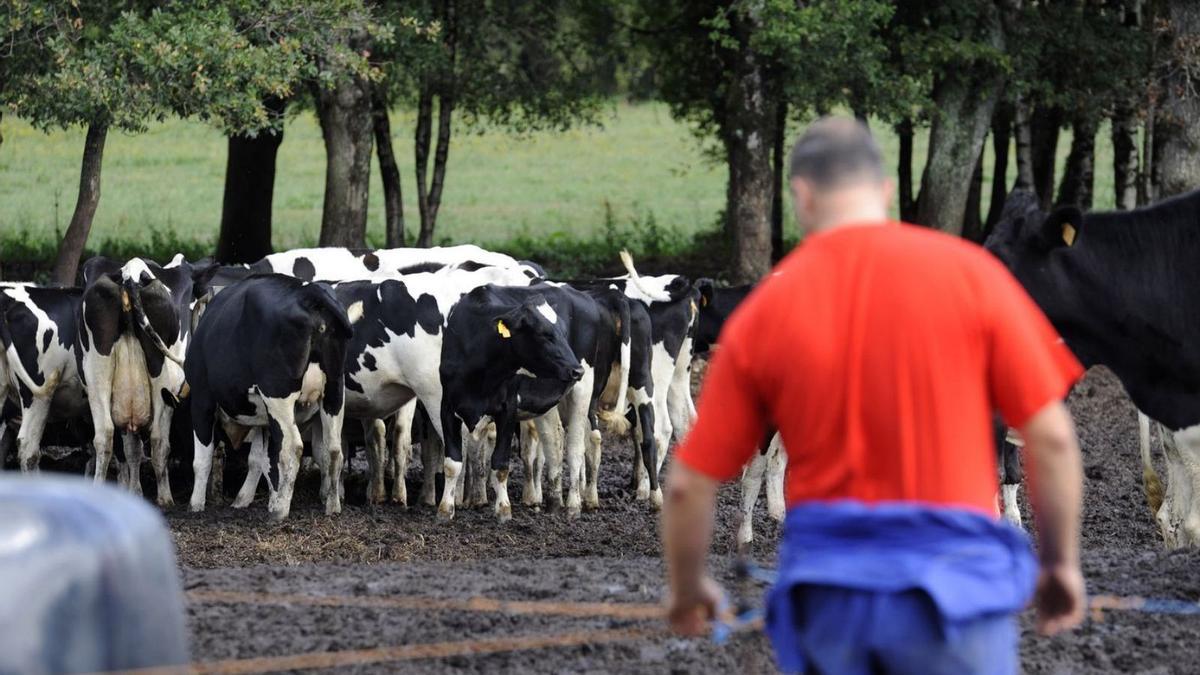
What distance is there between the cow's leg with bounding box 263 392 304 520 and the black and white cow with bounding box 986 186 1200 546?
621 cm

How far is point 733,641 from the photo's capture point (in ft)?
24.9

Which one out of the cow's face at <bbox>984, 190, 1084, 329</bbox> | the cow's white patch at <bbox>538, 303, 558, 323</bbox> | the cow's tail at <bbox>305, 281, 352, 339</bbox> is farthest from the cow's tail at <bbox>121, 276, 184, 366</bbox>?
the cow's face at <bbox>984, 190, 1084, 329</bbox>

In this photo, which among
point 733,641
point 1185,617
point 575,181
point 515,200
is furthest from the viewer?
point 575,181

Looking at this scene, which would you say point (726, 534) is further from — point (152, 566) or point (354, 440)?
point (152, 566)

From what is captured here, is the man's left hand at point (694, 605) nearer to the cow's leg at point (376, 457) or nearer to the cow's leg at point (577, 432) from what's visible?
the cow's leg at point (577, 432)

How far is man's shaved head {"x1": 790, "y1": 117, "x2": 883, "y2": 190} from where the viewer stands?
421 cm

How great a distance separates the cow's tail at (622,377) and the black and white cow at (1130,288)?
5314mm

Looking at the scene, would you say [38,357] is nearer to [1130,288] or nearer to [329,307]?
[329,307]

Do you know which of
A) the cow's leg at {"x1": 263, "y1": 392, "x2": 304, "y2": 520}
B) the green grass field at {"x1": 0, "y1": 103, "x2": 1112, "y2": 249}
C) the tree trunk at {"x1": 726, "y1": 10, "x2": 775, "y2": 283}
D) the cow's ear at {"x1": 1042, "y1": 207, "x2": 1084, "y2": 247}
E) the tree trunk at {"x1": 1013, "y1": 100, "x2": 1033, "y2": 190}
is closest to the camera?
the cow's ear at {"x1": 1042, "y1": 207, "x2": 1084, "y2": 247}

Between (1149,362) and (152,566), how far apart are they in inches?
260

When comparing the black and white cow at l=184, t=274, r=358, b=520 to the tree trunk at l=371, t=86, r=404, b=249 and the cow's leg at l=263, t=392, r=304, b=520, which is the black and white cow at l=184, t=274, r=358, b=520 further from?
the tree trunk at l=371, t=86, r=404, b=249

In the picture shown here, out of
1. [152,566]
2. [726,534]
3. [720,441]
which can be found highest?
[720,441]

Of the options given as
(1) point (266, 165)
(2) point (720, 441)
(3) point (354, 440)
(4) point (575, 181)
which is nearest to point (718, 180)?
(4) point (575, 181)

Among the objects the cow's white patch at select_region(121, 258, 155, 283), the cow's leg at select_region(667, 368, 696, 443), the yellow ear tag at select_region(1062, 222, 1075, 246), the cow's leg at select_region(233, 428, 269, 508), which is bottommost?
the cow's leg at select_region(233, 428, 269, 508)
